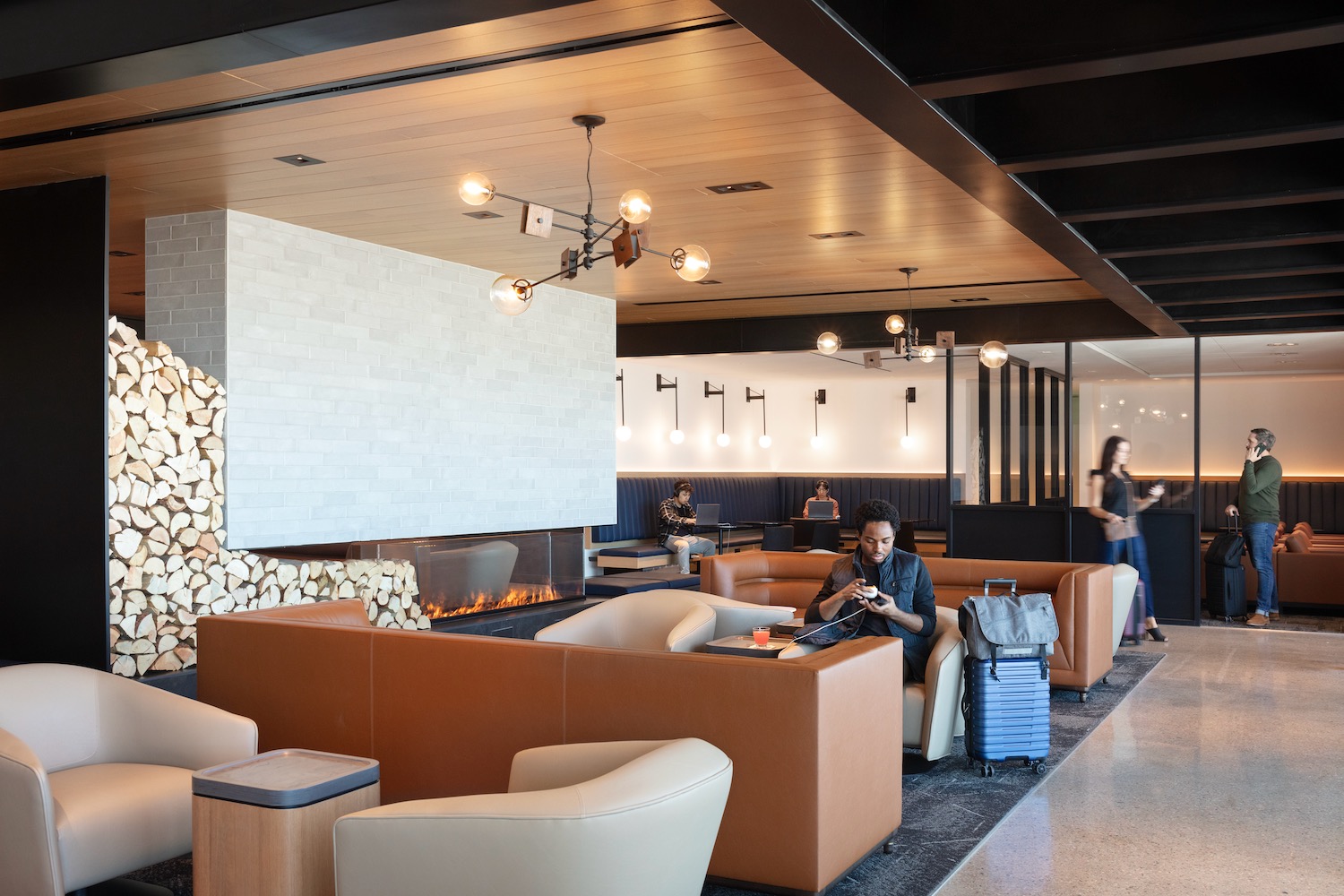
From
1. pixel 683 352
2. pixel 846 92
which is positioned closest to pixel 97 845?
pixel 846 92

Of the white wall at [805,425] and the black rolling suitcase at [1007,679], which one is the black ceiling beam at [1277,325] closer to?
the black rolling suitcase at [1007,679]

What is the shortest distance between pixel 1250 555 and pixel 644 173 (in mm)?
7435

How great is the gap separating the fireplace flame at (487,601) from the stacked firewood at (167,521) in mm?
870

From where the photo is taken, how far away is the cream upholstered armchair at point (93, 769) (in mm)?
2986

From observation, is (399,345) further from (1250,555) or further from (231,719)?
(1250,555)

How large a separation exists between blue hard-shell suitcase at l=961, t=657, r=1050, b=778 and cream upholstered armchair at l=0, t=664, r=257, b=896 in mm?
3083

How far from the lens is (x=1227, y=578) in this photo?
10.2 m

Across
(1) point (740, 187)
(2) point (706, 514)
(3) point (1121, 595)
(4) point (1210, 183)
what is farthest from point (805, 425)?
(4) point (1210, 183)

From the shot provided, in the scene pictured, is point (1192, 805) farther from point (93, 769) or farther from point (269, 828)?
point (93, 769)

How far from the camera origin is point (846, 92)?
3.70 meters

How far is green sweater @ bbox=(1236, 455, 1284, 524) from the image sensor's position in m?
9.79

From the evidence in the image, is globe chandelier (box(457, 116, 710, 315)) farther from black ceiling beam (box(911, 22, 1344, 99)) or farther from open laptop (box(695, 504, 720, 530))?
open laptop (box(695, 504, 720, 530))

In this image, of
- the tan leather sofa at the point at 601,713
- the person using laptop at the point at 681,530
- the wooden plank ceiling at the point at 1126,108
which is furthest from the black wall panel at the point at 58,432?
the person using laptop at the point at 681,530

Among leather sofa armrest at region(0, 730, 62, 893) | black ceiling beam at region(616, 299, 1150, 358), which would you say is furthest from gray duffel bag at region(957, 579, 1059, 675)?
black ceiling beam at region(616, 299, 1150, 358)
